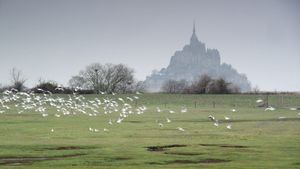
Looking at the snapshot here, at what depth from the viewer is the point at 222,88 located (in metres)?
149

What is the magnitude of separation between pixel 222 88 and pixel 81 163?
394 feet

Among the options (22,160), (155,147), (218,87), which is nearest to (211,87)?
(218,87)

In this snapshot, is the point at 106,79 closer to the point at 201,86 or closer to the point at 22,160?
the point at 201,86

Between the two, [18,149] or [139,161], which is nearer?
[139,161]

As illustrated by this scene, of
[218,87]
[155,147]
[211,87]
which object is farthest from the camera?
[211,87]

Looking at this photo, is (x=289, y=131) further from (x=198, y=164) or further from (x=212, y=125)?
(x=198, y=164)

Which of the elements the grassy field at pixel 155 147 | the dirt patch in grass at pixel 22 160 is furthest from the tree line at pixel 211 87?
the dirt patch in grass at pixel 22 160

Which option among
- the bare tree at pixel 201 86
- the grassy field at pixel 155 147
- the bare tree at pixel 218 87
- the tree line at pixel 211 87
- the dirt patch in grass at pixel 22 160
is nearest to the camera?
the grassy field at pixel 155 147

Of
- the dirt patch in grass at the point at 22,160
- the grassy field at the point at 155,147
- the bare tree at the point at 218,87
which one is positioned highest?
the bare tree at the point at 218,87

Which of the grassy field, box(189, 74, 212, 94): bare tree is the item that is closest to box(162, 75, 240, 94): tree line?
box(189, 74, 212, 94): bare tree

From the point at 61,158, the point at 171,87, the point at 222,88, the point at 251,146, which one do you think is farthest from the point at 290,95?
the point at 61,158

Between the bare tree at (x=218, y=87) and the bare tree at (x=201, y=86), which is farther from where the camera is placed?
the bare tree at (x=201, y=86)

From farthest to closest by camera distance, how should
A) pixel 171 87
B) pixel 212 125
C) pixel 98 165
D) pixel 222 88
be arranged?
1. pixel 171 87
2. pixel 222 88
3. pixel 212 125
4. pixel 98 165

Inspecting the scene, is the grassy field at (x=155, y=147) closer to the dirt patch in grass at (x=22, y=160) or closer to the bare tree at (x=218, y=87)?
the dirt patch in grass at (x=22, y=160)
